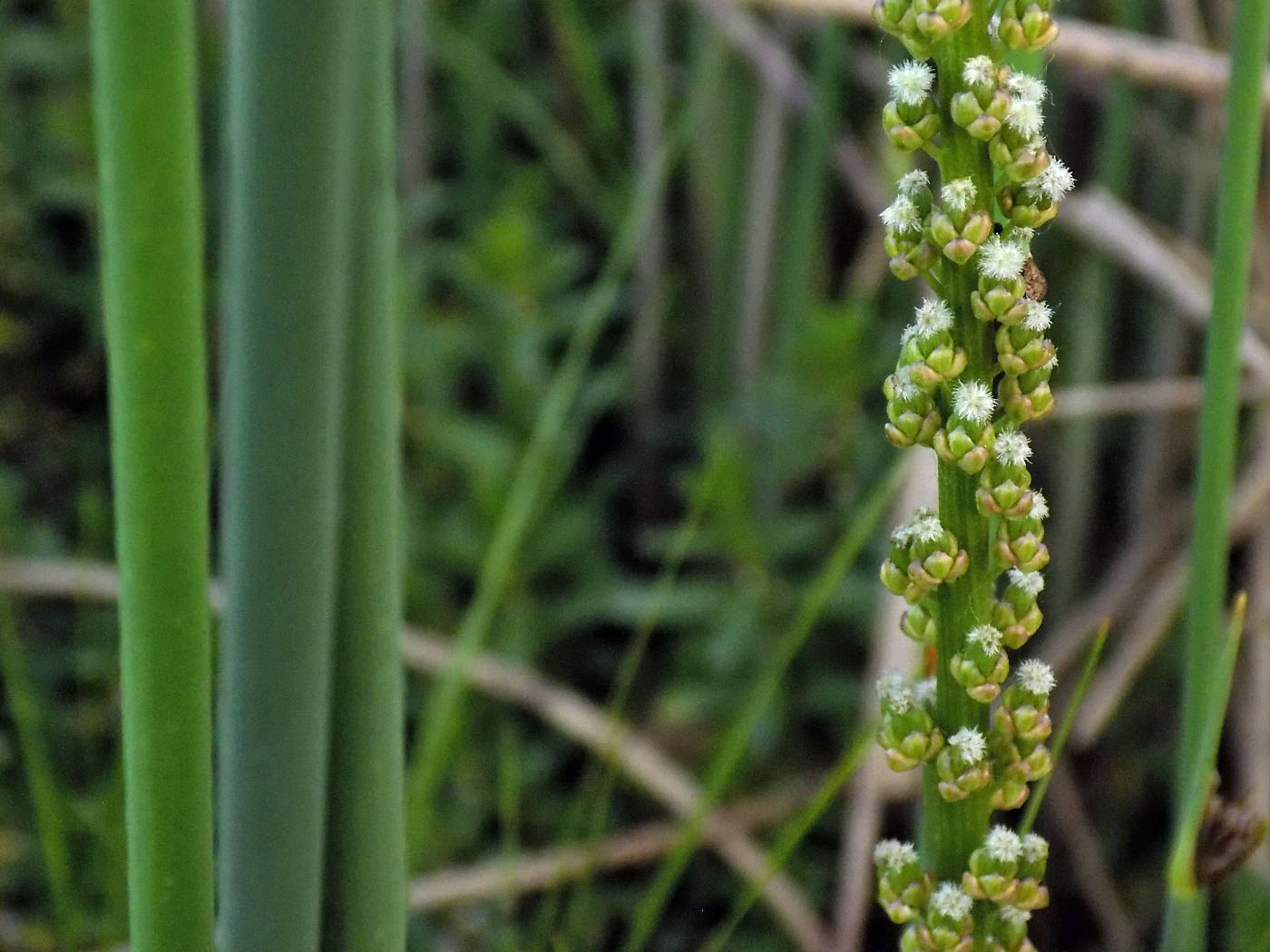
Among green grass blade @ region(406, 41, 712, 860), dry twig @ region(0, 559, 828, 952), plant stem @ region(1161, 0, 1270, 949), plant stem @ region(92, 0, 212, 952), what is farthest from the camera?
dry twig @ region(0, 559, 828, 952)

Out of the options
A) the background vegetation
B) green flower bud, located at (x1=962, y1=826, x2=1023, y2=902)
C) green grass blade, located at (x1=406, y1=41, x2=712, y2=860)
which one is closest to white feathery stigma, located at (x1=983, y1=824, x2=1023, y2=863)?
green flower bud, located at (x1=962, y1=826, x2=1023, y2=902)

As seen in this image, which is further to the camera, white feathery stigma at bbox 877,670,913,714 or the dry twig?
the dry twig

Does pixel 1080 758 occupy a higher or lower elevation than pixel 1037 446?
lower

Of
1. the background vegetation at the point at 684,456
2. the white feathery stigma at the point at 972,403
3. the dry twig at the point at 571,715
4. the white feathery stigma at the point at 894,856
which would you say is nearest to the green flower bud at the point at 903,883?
the white feathery stigma at the point at 894,856

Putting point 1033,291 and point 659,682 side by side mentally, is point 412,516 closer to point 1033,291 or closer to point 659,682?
point 659,682

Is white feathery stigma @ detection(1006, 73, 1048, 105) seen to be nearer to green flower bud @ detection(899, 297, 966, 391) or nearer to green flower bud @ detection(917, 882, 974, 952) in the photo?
green flower bud @ detection(899, 297, 966, 391)

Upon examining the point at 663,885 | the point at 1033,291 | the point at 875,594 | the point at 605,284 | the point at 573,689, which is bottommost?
the point at 573,689

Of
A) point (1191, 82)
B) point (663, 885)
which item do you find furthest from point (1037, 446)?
point (663, 885)
